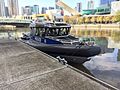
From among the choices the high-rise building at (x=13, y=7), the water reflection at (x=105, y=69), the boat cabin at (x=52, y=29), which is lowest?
the water reflection at (x=105, y=69)

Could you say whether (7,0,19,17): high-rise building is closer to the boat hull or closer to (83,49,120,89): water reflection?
the boat hull

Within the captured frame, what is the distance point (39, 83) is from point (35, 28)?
38.6 feet

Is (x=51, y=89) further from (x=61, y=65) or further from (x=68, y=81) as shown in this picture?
(x=61, y=65)

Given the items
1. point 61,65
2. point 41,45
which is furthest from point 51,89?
point 41,45

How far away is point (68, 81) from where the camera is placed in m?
6.39

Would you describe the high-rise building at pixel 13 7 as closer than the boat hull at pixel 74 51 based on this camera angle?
No

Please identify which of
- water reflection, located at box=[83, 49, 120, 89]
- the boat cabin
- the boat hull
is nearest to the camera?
water reflection, located at box=[83, 49, 120, 89]

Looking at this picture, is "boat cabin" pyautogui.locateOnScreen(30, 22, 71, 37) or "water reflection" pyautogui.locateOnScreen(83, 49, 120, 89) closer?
"water reflection" pyautogui.locateOnScreen(83, 49, 120, 89)

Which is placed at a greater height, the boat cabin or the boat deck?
the boat cabin

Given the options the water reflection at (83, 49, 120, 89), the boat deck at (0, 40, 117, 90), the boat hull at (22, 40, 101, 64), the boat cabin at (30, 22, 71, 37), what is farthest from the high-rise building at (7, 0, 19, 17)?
the boat deck at (0, 40, 117, 90)

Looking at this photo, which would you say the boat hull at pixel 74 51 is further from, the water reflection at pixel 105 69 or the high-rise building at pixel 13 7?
the high-rise building at pixel 13 7

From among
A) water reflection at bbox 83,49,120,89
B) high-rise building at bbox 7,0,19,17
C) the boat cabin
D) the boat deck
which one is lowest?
water reflection at bbox 83,49,120,89

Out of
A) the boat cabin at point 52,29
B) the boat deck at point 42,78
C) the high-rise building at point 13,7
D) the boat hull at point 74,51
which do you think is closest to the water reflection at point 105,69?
the boat hull at point 74,51

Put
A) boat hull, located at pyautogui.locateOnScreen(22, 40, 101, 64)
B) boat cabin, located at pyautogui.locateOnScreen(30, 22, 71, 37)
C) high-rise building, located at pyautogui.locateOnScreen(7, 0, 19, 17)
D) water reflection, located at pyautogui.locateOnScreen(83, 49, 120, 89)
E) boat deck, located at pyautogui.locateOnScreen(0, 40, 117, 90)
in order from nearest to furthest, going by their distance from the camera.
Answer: boat deck, located at pyautogui.locateOnScreen(0, 40, 117, 90), water reflection, located at pyautogui.locateOnScreen(83, 49, 120, 89), boat hull, located at pyautogui.locateOnScreen(22, 40, 101, 64), boat cabin, located at pyautogui.locateOnScreen(30, 22, 71, 37), high-rise building, located at pyautogui.locateOnScreen(7, 0, 19, 17)
